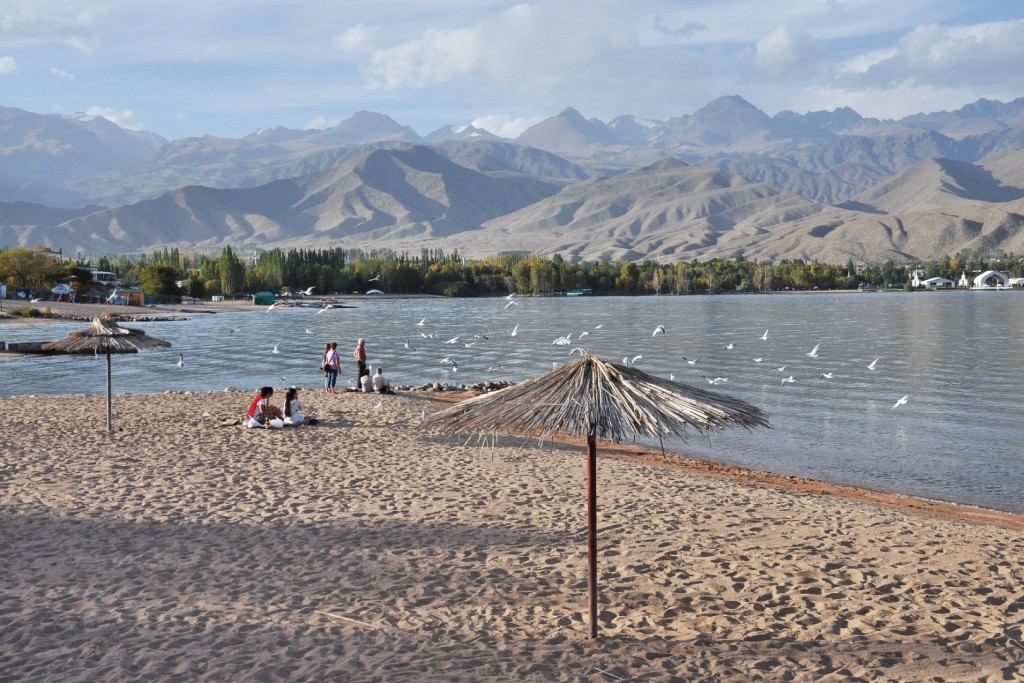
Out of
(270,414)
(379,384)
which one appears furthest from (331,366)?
(270,414)

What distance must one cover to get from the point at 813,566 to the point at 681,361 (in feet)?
118

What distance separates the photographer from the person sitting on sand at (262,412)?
20062mm

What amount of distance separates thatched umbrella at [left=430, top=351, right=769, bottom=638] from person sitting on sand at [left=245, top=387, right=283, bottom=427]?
13.0 meters

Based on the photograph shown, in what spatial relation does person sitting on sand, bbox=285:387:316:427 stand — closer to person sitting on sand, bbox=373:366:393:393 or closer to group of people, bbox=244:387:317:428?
group of people, bbox=244:387:317:428

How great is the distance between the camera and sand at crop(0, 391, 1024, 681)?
7.84 meters

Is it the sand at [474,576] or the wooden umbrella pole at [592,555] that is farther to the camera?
the wooden umbrella pole at [592,555]

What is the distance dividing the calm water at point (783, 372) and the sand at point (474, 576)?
541 cm

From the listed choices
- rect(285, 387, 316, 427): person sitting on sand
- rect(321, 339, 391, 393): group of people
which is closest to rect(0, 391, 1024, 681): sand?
rect(285, 387, 316, 427): person sitting on sand

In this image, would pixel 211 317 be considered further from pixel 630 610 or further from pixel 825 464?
pixel 630 610

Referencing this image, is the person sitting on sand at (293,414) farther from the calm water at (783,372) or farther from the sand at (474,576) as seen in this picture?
the calm water at (783,372)

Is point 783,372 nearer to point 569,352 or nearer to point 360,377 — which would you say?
point 569,352

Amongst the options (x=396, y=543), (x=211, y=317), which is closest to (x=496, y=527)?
(x=396, y=543)

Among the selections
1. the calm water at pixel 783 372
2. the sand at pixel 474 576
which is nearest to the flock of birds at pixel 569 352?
the calm water at pixel 783 372

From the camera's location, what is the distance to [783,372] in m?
40.4
